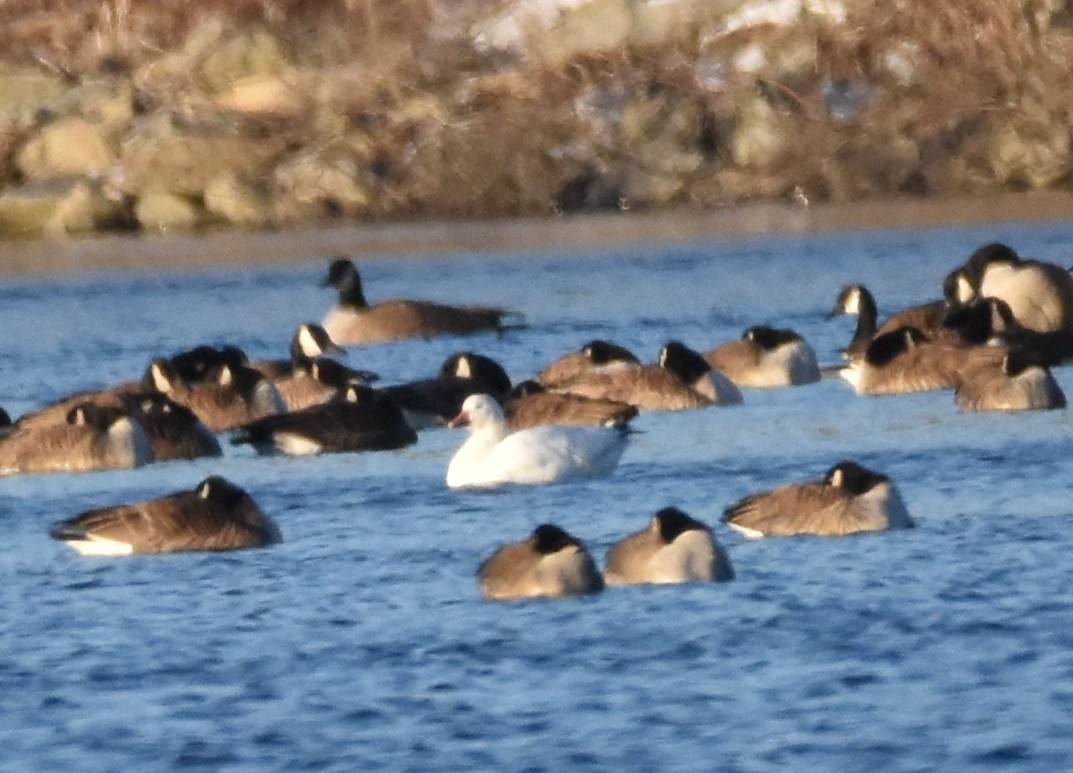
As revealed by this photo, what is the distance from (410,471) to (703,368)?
3252mm

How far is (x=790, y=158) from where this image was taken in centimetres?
4334

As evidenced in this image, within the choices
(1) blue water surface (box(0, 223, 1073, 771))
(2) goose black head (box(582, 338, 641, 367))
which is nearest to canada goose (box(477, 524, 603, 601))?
(1) blue water surface (box(0, 223, 1073, 771))

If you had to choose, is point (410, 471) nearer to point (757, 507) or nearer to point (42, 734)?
point (757, 507)

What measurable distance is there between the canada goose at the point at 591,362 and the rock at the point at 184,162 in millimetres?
25168

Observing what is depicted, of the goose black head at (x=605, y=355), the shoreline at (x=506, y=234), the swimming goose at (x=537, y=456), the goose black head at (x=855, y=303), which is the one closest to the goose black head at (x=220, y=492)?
the swimming goose at (x=537, y=456)

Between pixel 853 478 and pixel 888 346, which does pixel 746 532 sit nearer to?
pixel 853 478

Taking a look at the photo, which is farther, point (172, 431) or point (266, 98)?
point (266, 98)

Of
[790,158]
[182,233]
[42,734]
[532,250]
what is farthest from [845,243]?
[42,734]

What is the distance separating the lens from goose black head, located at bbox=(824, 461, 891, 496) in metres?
13.2

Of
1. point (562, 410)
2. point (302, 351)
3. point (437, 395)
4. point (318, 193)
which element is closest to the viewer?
point (562, 410)

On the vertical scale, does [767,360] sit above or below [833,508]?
above

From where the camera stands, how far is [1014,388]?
719 inches

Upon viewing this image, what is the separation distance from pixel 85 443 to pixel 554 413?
116 inches

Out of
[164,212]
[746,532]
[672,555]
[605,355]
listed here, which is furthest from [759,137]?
[672,555]
